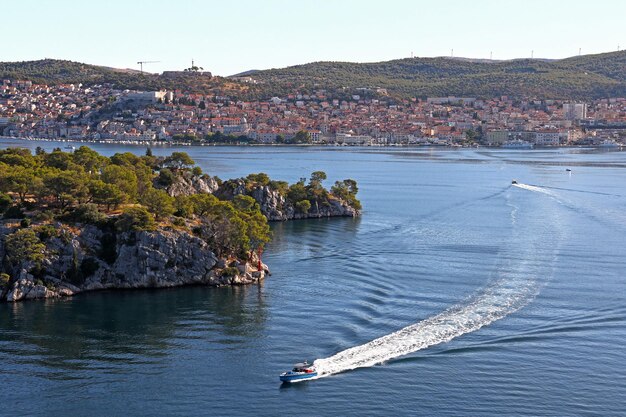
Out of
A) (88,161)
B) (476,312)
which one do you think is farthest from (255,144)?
(476,312)

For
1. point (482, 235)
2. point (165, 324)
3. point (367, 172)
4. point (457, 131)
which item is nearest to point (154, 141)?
point (457, 131)

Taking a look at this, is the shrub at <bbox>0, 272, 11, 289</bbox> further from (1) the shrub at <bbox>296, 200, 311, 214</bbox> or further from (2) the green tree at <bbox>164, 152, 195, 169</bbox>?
(2) the green tree at <bbox>164, 152, 195, 169</bbox>

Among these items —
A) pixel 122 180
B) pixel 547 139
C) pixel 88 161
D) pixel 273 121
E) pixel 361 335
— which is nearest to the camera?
pixel 361 335

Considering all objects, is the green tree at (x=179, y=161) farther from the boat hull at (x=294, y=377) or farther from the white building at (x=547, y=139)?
the white building at (x=547, y=139)

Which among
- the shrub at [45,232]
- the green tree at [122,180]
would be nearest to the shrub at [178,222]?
the green tree at [122,180]

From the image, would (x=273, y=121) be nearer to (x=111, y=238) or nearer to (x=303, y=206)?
(x=303, y=206)

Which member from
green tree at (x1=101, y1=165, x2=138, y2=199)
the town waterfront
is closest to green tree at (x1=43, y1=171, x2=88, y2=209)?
green tree at (x1=101, y1=165, x2=138, y2=199)

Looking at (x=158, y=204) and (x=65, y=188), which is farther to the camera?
(x=158, y=204)
